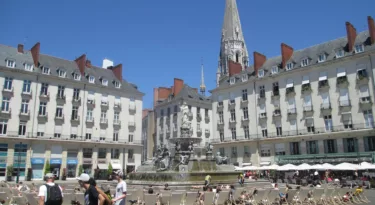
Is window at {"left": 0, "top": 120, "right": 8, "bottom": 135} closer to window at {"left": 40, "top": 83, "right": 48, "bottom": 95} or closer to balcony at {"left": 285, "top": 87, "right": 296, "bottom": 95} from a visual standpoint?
window at {"left": 40, "top": 83, "right": 48, "bottom": 95}

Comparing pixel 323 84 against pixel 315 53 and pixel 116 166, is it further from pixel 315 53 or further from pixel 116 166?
pixel 116 166

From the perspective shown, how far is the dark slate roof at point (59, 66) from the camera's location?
39281 mm

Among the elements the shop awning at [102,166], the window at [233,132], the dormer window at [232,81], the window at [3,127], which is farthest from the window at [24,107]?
the dormer window at [232,81]

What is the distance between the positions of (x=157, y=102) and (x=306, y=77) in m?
29.5

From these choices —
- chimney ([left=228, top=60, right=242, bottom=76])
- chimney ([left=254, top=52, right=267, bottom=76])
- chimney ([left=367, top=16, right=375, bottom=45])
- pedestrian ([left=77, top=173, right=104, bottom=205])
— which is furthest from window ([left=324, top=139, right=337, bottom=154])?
pedestrian ([left=77, top=173, right=104, bottom=205])

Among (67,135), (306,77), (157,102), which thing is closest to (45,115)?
(67,135)

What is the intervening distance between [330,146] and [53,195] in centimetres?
3392

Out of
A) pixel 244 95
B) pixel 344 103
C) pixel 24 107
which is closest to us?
pixel 344 103

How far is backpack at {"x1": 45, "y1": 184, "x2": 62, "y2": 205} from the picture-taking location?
213 inches

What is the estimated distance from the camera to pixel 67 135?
4044 centimetres

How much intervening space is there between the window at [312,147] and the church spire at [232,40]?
62.2 meters

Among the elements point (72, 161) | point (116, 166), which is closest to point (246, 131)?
point (116, 166)

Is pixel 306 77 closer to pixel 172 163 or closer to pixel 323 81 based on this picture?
pixel 323 81

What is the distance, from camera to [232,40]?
97312 mm
